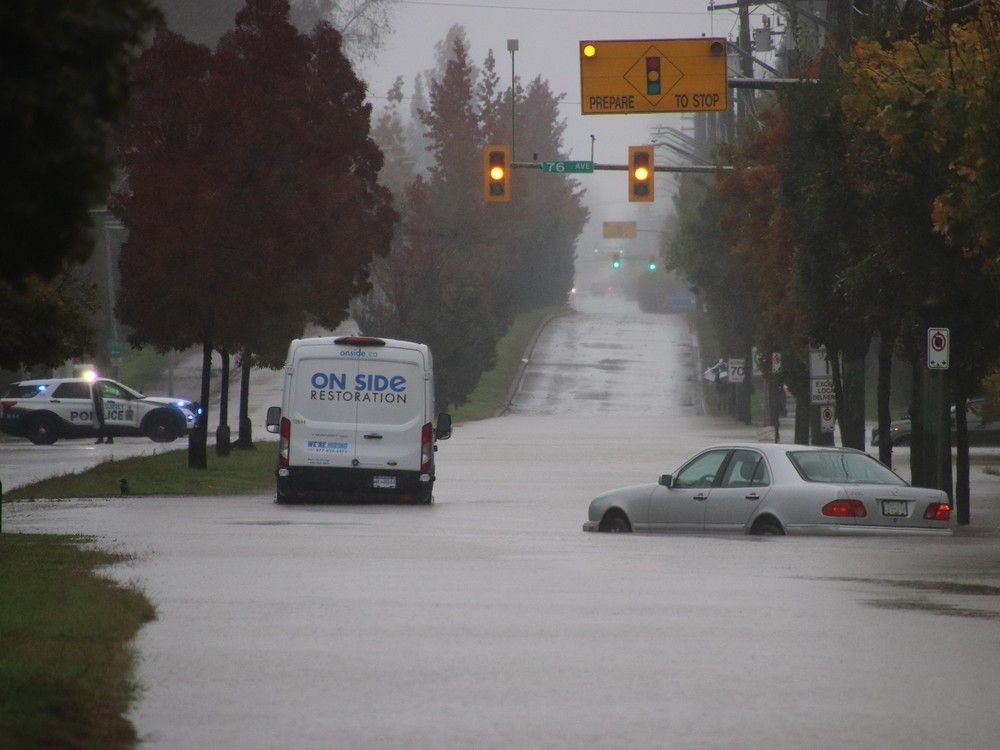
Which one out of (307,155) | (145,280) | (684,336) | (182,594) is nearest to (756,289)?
(307,155)

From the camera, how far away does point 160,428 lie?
1994 inches

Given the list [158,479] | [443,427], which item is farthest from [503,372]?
[443,427]

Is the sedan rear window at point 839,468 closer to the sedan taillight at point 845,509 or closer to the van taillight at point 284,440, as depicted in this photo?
the sedan taillight at point 845,509

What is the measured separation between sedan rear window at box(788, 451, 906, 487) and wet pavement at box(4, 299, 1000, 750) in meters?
1.01

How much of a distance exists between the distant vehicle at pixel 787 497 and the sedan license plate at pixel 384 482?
6.07 m

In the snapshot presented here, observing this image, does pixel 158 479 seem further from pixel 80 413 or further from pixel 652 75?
pixel 80 413

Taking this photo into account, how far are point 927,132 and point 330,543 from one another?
748 cm

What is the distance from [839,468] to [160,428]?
3230 centimetres

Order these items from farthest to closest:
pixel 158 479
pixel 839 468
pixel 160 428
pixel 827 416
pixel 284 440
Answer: pixel 160 428
pixel 827 416
pixel 158 479
pixel 284 440
pixel 839 468

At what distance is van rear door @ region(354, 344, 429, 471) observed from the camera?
2700 centimetres

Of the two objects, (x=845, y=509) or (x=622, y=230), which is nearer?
(x=845, y=509)

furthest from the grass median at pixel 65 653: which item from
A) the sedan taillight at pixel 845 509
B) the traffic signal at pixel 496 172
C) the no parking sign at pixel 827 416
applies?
the traffic signal at pixel 496 172

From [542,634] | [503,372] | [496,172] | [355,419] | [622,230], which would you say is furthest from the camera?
[622,230]

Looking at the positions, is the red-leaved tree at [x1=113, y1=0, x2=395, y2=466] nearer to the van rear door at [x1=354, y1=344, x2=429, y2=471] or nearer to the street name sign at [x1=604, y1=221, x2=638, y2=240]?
the van rear door at [x1=354, y1=344, x2=429, y2=471]
